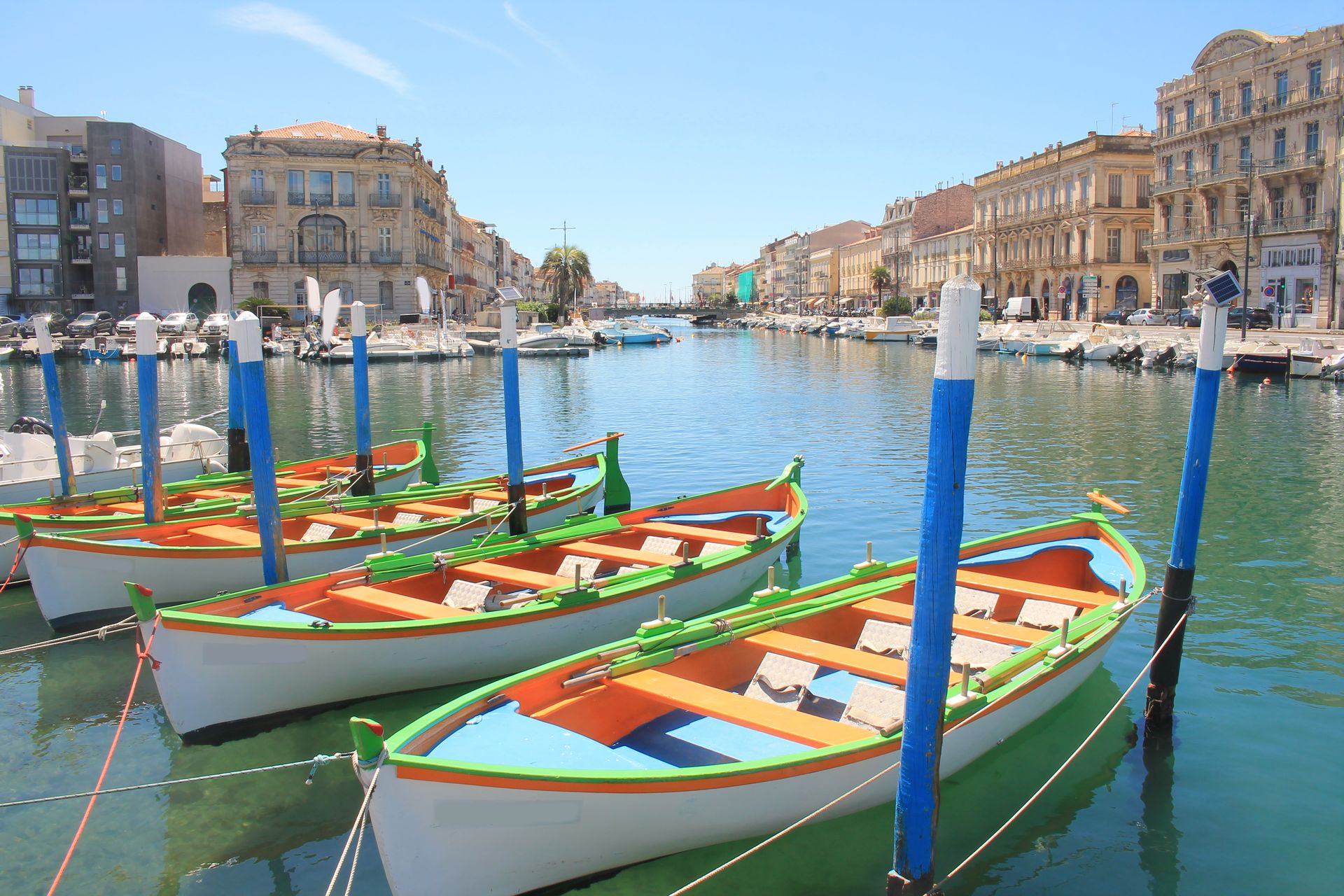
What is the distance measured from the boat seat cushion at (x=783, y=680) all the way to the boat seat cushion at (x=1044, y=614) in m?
2.75

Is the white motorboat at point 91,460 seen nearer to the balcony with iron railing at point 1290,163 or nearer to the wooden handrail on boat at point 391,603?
the wooden handrail on boat at point 391,603

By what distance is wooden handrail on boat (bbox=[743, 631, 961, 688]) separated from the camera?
23.6 feet

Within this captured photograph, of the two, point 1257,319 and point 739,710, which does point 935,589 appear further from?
point 1257,319

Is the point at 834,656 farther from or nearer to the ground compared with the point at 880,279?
nearer to the ground

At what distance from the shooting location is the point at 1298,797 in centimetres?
734

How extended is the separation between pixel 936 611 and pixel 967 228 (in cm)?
9596

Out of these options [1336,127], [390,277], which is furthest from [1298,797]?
[390,277]

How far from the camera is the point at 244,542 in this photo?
38.4 ft

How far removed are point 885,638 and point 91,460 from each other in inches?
581

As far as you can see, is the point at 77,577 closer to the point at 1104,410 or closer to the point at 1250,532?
the point at 1250,532

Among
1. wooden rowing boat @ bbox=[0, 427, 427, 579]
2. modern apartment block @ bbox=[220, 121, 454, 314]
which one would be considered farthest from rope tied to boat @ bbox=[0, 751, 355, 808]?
modern apartment block @ bbox=[220, 121, 454, 314]

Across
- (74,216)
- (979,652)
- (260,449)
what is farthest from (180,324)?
(979,652)

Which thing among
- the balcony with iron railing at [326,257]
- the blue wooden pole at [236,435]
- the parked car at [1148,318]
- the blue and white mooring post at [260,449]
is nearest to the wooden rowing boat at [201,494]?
the blue wooden pole at [236,435]

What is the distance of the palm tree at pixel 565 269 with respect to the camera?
102 meters
